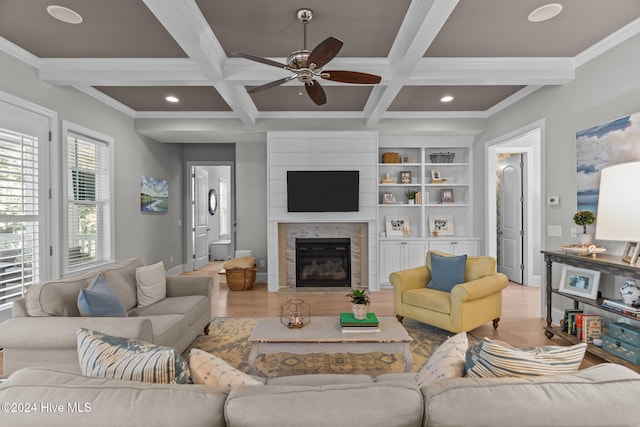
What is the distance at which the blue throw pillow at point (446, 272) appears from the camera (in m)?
3.63

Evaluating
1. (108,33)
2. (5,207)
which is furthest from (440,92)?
(5,207)

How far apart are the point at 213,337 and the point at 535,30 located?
4052 mm

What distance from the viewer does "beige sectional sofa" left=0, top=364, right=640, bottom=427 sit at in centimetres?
90

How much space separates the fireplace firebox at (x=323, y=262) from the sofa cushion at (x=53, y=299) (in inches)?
137

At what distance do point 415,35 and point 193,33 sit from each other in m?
1.74

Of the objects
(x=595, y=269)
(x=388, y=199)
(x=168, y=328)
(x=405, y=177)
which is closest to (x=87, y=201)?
(x=168, y=328)

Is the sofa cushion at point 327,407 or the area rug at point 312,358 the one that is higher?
the sofa cushion at point 327,407

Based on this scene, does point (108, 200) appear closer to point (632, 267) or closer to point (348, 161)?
point (348, 161)

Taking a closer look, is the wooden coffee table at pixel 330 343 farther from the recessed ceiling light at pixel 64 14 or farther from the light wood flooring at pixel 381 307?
the recessed ceiling light at pixel 64 14

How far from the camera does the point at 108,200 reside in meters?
4.62

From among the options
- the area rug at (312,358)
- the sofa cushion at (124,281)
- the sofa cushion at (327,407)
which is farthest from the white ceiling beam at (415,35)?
the sofa cushion at (124,281)

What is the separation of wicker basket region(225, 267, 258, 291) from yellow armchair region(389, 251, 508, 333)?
2565mm

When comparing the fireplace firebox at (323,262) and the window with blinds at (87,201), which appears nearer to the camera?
the window with blinds at (87,201)

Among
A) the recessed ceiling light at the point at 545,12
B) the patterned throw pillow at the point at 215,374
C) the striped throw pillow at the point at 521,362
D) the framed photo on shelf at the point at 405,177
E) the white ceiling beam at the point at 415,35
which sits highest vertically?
the recessed ceiling light at the point at 545,12
